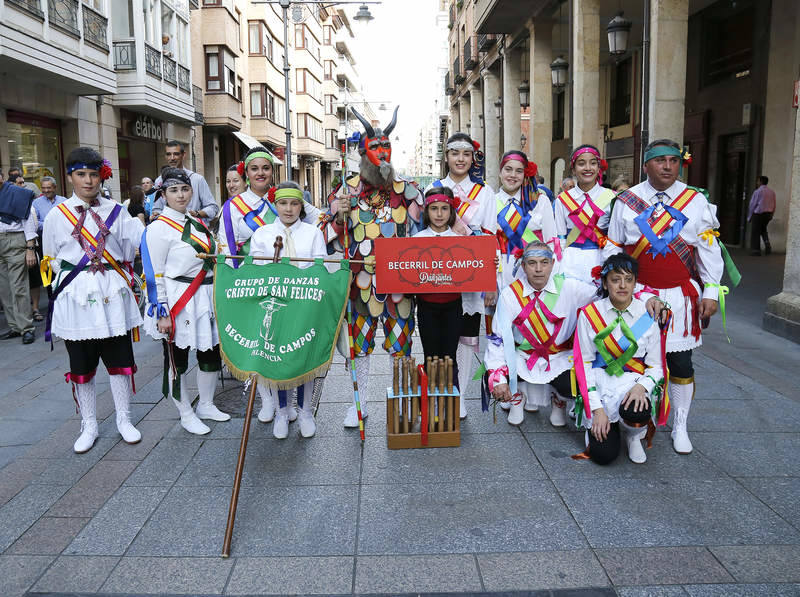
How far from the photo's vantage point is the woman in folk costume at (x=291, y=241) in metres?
4.48

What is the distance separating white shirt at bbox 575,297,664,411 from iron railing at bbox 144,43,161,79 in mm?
17035

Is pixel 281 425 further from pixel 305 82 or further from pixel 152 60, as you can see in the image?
pixel 305 82

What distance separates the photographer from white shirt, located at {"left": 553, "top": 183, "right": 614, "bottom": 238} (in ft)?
16.0

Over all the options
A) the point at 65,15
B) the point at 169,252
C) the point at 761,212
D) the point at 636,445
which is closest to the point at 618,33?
the point at 761,212

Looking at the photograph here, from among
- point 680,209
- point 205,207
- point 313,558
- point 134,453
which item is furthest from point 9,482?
point 680,209

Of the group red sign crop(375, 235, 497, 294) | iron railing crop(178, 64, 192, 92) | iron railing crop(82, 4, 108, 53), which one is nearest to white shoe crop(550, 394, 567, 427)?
red sign crop(375, 235, 497, 294)

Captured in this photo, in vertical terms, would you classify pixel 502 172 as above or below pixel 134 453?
above

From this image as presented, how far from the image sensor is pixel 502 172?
505cm

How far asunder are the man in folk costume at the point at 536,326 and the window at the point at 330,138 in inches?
2388

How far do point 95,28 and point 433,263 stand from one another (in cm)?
1420

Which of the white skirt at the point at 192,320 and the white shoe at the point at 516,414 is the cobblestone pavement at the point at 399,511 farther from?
the white skirt at the point at 192,320

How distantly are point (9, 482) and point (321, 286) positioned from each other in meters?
2.22

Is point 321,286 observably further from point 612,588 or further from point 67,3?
point 67,3

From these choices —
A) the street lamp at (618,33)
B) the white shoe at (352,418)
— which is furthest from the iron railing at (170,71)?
the white shoe at (352,418)
